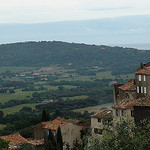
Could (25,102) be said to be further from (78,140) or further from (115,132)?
(115,132)

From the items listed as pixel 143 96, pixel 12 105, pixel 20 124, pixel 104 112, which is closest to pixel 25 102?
pixel 12 105

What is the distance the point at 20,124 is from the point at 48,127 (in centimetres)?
2712

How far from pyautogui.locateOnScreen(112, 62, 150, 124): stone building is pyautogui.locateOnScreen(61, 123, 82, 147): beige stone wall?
14770 mm

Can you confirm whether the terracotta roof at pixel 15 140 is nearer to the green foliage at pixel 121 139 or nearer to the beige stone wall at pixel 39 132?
the beige stone wall at pixel 39 132

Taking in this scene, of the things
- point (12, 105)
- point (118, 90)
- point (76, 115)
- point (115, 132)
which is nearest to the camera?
point (115, 132)

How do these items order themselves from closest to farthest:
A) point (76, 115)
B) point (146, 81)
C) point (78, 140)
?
1. point (146, 81)
2. point (78, 140)
3. point (76, 115)

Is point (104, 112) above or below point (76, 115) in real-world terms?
above

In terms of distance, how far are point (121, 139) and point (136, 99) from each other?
17.3 metres

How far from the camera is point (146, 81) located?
47.3 meters

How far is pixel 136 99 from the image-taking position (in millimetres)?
47812

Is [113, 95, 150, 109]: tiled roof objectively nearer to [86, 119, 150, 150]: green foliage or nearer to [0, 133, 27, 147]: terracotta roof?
[86, 119, 150, 150]: green foliage

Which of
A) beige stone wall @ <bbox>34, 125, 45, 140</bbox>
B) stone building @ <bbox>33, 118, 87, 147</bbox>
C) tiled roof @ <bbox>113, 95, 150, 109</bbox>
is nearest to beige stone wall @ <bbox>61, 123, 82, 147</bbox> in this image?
stone building @ <bbox>33, 118, 87, 147</bbox>

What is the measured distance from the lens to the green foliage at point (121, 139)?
30.5 meters

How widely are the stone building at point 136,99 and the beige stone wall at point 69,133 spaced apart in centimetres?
1477
